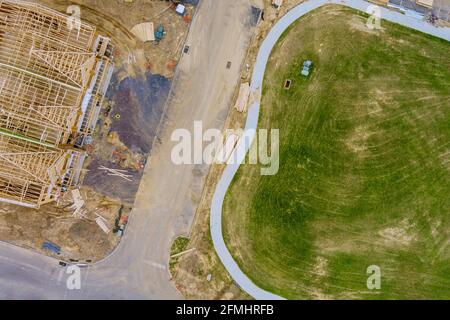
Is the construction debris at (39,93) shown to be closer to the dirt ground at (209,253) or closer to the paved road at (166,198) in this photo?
the paved road at (166,198)

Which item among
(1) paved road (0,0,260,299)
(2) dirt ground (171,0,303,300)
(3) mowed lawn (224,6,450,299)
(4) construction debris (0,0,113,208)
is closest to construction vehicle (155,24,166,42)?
(1) paved road (0,0,260,299)

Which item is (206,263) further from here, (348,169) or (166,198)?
(348,169)

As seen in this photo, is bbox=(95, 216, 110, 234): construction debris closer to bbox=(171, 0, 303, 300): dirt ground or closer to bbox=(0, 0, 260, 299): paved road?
bbox=(0, 0, 260, 299): paved road

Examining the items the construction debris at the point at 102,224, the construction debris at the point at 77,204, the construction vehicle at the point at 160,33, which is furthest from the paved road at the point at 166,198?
the construction debris at the point at 77,204

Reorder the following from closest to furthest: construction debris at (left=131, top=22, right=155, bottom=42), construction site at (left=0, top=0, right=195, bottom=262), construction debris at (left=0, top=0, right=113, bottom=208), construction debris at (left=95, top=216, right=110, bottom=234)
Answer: construction debris at (left=0, top=0, right=113, bottom=208) < construction site at (left=0, top=0, right=195, bottom=262) < construction debris at (left=131, top=22, right=155, bottom=42) < construction debris at (left=95, top=216, right=110, bottom=234)

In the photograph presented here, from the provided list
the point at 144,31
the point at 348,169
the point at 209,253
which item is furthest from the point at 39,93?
the point at 348,169
